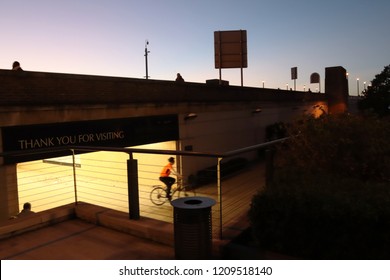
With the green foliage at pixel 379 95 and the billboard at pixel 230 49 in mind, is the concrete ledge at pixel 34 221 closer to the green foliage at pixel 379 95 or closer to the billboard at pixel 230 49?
the billboard at pixel 230 49

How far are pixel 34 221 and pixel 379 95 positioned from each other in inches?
1479

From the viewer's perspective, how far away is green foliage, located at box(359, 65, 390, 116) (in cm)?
3506

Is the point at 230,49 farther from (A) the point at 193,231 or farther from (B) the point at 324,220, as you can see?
(B) the point at 324,220

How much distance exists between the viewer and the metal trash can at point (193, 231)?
139 inches

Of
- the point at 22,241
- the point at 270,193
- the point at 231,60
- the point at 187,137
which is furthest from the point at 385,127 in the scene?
the point at 231,60

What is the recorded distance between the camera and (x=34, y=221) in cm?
486

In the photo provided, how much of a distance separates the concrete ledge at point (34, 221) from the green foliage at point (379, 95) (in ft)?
116

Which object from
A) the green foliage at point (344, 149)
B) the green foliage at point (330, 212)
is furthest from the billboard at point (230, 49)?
the green foliage at point (330, 212)

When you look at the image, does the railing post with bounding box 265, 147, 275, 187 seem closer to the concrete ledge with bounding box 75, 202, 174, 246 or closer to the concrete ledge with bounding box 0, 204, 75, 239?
the concrete ledge with bounding box 75, 202, 174, 246

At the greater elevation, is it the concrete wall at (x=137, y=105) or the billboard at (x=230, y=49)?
the billboard at (x=230, y=49)

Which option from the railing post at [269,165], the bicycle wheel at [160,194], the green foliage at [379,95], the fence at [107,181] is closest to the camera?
the railing post at [269,165]

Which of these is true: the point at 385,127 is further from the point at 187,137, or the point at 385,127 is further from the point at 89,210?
the point at 187,137

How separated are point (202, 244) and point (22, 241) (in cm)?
239

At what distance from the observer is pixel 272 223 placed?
3.45 m
